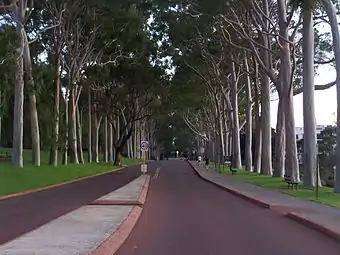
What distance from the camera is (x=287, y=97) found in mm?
37688

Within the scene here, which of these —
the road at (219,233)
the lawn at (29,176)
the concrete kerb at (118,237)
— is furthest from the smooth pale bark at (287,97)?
the concrete kerb at (118,237)

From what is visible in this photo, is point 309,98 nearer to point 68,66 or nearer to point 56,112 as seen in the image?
point 56,112

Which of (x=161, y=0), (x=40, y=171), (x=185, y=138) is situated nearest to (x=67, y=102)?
(x=40, y=171)

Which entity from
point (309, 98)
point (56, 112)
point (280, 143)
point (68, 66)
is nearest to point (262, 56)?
point (280, 143)

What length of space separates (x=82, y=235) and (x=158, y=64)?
55.1m

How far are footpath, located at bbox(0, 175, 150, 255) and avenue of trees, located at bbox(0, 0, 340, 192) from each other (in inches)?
526

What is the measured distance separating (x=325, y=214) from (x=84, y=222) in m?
7.59

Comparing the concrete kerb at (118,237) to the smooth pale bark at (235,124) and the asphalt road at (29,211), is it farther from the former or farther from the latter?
→ the smooth pale bark at (235,124)

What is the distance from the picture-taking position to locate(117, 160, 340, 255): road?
42.7ft

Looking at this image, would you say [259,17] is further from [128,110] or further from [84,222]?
[128,110]

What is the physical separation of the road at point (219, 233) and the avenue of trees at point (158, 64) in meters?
9.05

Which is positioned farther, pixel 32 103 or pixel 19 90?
pixel 32 103

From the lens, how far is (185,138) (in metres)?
156

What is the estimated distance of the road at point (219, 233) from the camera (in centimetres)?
1302
